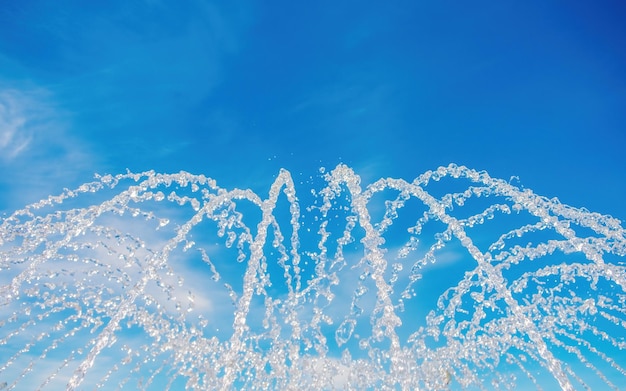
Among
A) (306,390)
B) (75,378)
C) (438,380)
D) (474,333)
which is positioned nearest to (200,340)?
(306,390)

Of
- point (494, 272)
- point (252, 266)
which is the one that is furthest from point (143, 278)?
point (494, 272)

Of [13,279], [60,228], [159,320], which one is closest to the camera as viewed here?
[13,279]

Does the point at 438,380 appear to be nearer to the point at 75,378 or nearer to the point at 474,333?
the point at 474,333

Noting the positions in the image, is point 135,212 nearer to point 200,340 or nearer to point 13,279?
point 13,279

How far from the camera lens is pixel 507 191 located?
11.6m

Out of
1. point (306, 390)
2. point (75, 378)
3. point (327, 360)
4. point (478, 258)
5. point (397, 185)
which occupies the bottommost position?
point (75, 378)

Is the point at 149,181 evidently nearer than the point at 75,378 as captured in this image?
No

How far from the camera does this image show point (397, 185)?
1294cm

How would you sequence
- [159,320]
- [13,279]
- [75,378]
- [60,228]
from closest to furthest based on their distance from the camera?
1. [75,378]
2. [13,279]
3. [60,228]
4. [159,320]

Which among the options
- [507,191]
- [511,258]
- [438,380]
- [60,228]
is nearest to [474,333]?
[438,380]

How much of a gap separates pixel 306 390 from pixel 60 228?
7.00 m

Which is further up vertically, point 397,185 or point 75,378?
point 397,185

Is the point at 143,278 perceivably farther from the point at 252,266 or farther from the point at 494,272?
the point at 494,272

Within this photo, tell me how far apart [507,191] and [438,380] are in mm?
4881
